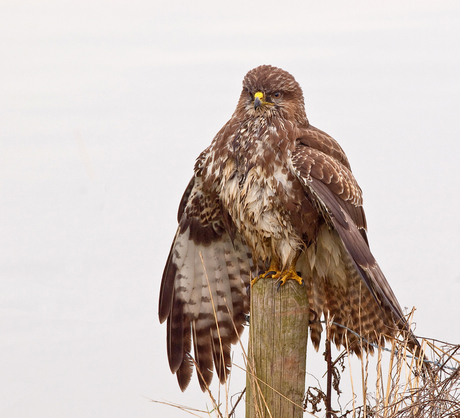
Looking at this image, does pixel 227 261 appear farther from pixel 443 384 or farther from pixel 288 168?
pixel 443 384

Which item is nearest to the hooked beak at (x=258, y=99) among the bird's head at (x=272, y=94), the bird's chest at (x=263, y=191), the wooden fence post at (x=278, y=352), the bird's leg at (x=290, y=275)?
the bird's head at (x=272, y=94)

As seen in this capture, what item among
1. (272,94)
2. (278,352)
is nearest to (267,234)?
(278,352)

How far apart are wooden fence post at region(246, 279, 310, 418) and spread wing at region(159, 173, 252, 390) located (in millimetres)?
784

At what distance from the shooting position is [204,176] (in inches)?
149

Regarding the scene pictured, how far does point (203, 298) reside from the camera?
4156 millimetres

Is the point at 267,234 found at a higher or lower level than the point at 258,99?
lower

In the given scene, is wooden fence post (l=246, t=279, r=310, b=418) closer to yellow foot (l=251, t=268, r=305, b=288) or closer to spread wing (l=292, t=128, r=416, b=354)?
yellow foot (l=251, t=268, r=305, b=288)

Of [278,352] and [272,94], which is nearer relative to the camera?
[278,352]

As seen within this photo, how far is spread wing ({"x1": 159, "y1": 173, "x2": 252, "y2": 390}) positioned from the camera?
13.5ft

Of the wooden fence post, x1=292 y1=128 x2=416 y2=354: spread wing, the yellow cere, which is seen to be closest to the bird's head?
the yellow cere

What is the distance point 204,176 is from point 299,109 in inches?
24.4

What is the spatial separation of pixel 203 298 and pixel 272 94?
126 cm

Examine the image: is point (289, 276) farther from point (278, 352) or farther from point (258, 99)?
point (258, 99)

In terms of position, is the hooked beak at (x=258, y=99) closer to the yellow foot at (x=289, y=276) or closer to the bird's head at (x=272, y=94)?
the bird's head at (x=272, y=94)
